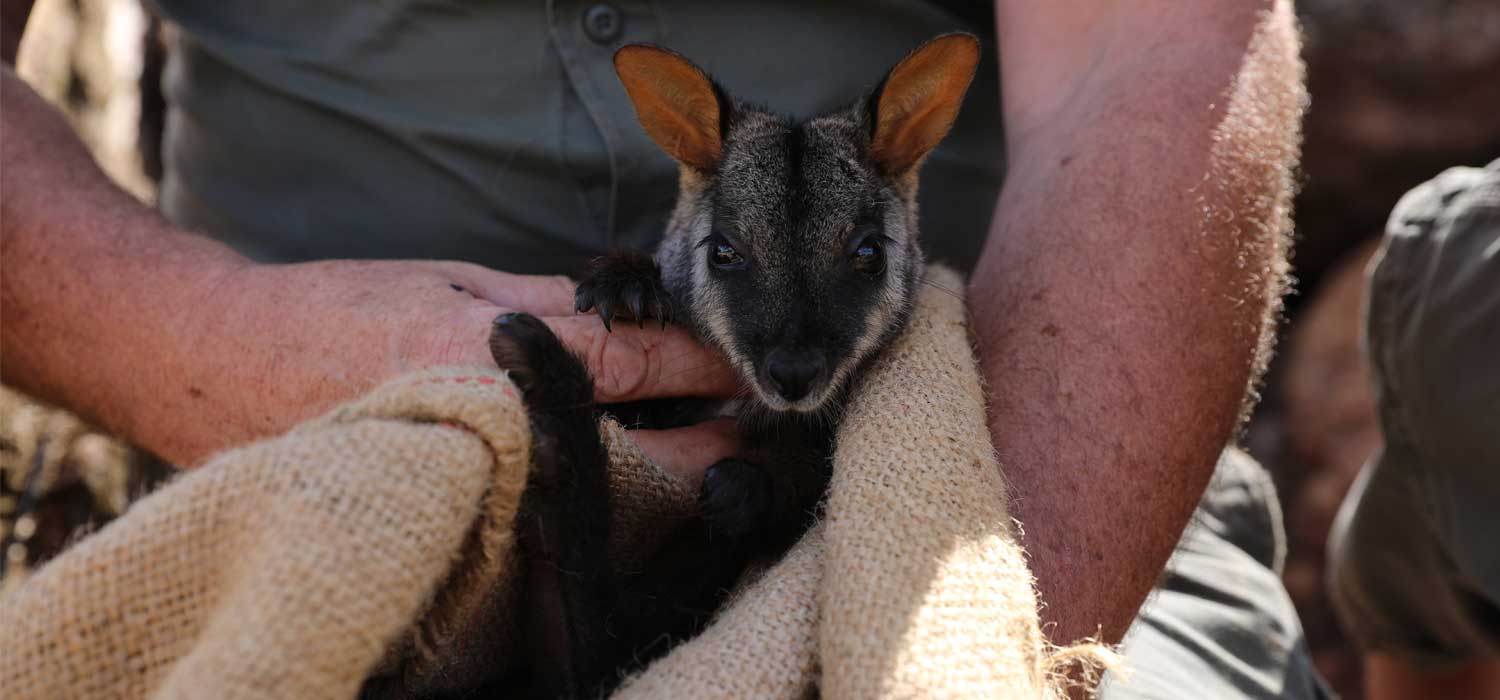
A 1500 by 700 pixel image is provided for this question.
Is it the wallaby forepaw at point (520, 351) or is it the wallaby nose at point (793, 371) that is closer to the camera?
the wallaby forepaw at point (520, 351)

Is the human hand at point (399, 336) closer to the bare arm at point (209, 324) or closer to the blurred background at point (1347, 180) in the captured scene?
the bare arm at point (209, 324)

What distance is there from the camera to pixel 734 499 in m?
2.21

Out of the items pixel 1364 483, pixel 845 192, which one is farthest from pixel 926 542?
pixel 1364 483

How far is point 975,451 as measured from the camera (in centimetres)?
200

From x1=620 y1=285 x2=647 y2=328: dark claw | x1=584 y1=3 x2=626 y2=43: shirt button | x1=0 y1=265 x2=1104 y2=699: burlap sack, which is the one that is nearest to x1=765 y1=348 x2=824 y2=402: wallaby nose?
x1=620 y1=285 x2=647 y2=328: dark claw

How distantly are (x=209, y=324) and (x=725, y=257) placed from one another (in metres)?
1.08

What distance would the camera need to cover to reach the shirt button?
9.28 feet

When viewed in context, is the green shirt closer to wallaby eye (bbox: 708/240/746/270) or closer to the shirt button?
the shirt button

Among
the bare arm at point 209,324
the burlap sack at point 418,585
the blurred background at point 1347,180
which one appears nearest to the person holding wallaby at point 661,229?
the bare arm at point 209,324

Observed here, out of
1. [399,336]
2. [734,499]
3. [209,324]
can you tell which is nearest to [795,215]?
[734,499]

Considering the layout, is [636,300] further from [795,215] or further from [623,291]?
[795,215]

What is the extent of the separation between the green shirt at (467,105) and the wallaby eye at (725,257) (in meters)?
0.44

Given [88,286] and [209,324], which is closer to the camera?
[209,324]

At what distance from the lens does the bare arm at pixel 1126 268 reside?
223cm
